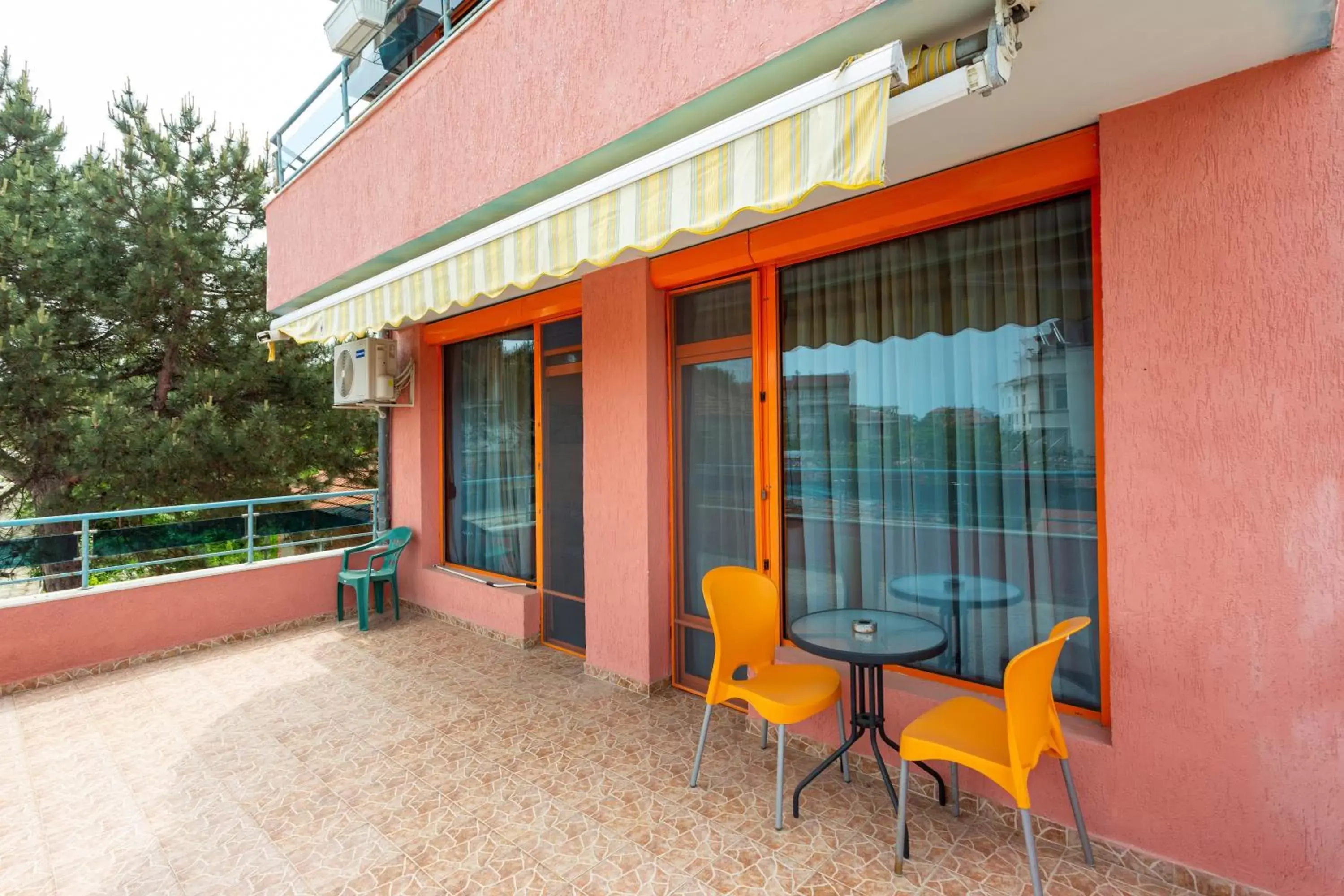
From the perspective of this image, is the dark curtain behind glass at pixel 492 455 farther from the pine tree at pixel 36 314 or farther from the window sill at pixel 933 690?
the pine tree at pixel 36 314

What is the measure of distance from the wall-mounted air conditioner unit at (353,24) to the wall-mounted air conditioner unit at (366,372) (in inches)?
146

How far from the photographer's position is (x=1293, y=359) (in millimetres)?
3072

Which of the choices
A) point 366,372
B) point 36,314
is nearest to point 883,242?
point 366,372

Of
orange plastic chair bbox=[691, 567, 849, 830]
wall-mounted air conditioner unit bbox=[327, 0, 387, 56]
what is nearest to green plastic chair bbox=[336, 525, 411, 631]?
orange plastic chair bbox=[691, 567, 849, 830]

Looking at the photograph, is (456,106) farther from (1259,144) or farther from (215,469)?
(215,469)

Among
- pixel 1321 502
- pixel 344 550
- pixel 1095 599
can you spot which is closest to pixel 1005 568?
pixel 1095 599

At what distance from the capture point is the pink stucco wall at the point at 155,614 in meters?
6.81

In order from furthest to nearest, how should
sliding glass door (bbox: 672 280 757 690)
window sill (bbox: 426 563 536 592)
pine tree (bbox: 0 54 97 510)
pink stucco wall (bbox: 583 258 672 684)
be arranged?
pine tree (bbox: 0 54 97 510), window sill (bbox: 426 563 536 592), pink stucco wall (bbox: 583 258 672 684), sliding glass door (bbox: 672 280 757 690)

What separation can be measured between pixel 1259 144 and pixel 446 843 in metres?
6.07

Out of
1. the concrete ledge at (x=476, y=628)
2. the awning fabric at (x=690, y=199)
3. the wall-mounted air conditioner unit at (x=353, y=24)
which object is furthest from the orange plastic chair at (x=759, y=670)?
the wall-mounted air conditioner unit at (x=353, y=24)

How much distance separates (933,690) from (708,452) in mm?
2854

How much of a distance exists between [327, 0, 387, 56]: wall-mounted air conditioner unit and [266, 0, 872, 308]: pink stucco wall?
740 mm

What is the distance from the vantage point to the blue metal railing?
7152mm

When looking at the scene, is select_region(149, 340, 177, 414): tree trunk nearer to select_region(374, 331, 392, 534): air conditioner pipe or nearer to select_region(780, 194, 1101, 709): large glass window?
select_region(374, 331, 392, 534): air conditioner pipe
